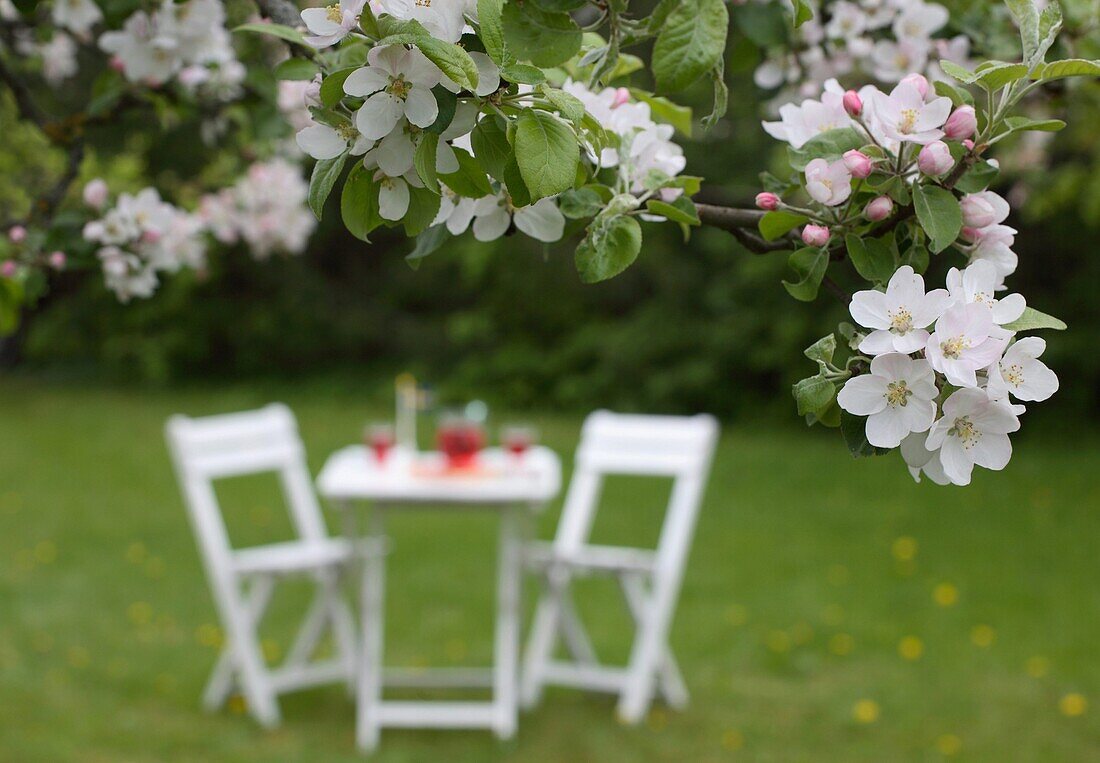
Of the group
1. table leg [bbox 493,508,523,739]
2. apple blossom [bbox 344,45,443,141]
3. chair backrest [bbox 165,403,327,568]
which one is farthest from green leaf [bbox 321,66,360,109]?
chair backrest [bbox 165,403,327,568]

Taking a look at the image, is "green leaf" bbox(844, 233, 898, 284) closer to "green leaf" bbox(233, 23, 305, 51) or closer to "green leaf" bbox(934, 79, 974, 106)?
"green leaf" bbox(934, 79, 974, 106)

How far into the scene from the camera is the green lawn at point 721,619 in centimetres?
354

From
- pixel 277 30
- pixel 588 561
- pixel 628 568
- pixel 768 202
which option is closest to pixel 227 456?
pixel 588 561

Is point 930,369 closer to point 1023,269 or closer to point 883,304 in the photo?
point 883,304

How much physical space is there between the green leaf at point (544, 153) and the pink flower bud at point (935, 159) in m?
0.31

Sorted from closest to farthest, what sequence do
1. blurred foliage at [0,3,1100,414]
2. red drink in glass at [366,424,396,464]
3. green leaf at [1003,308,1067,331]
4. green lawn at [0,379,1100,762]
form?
green leaf at [1003,308,1067,331], green lawn at [0,379,1100,762], red drink in glass at [366,424,396,464], blurred foliage at [0,3,1100,414]

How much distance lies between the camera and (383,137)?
958 mm

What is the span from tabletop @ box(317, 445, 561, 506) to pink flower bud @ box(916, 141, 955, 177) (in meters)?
2.44

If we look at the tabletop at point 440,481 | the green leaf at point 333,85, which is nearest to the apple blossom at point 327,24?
the green leaf at point 333,85

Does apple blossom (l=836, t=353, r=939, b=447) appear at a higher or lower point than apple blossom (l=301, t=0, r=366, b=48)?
lower

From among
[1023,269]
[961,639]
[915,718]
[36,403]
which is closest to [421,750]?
[915,718]

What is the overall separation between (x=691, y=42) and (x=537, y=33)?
0.38 ft

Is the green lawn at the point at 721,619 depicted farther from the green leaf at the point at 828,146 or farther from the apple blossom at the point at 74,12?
the green leaf at the point at 828,146

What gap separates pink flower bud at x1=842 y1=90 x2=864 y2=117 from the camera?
3.65 ft
